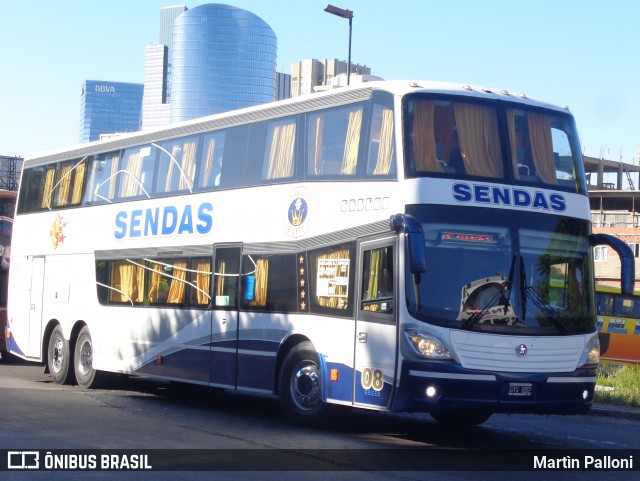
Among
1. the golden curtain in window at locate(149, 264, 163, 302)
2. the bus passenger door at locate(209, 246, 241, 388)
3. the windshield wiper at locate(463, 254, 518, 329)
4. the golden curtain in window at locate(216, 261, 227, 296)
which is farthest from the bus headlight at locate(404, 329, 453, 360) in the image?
the golden curtain in window at locate(149, 264, 163, 302)

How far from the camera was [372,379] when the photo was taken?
1312 centimetres

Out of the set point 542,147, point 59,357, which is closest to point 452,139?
point 542,147

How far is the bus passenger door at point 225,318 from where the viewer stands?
638 inches

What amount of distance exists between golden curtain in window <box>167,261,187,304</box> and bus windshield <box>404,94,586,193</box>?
18.5 feet

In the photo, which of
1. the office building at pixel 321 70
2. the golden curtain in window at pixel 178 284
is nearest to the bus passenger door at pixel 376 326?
the golden curtain in window at pixel 178 284

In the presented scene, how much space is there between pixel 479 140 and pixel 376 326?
2545 mm

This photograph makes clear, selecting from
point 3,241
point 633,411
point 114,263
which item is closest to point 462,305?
point 633,411

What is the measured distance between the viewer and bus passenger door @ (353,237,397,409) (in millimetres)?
12835

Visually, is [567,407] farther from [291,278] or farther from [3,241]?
[3,241]

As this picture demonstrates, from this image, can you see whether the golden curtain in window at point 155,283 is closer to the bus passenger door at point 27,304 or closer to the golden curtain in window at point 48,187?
the bus passenger door at point 27,304

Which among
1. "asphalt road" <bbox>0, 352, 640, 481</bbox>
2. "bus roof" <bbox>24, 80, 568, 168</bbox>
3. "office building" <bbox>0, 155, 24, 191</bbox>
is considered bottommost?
"asphalt road" <bbox>0, 352, 640, 481</bbox>

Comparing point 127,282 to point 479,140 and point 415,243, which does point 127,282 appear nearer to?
point 479,140

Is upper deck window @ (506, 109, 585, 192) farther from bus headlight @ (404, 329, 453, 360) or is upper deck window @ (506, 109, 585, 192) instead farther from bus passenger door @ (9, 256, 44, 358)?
bus passenger door @ (9, 256, 44, 358)

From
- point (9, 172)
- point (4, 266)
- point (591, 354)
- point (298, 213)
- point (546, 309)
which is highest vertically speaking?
point (9, 172)
